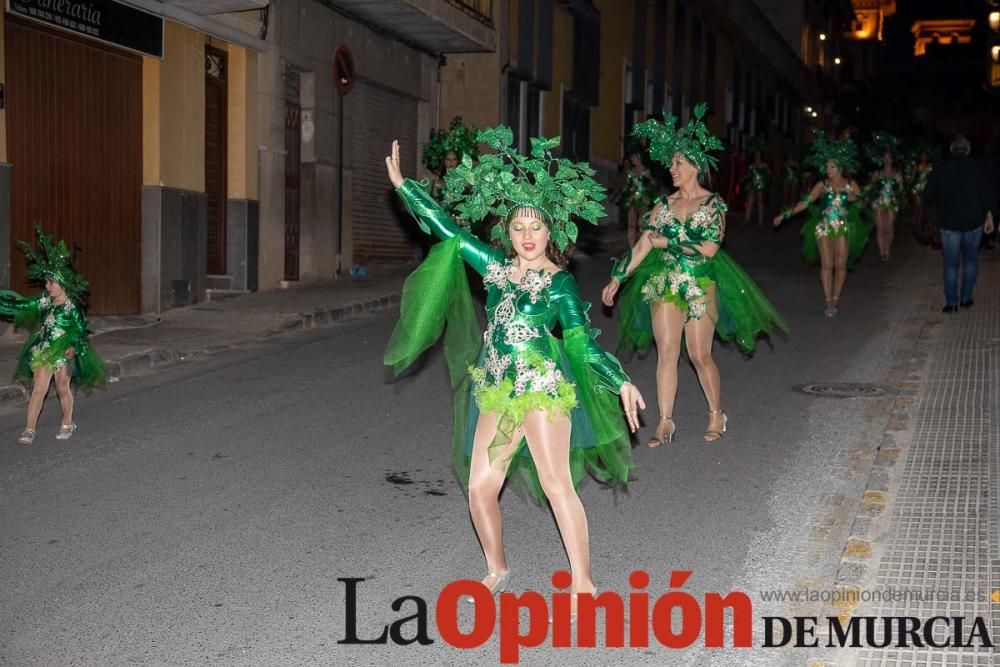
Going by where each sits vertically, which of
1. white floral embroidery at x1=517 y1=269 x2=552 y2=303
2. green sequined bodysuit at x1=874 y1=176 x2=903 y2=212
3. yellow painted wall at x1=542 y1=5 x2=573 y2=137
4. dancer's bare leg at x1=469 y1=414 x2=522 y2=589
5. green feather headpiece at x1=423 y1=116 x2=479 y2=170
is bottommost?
dancer's bare leg at x1=469 y1=414 x2=522 y2=589

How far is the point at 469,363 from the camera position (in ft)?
18.5

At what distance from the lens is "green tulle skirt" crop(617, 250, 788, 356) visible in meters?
8.26

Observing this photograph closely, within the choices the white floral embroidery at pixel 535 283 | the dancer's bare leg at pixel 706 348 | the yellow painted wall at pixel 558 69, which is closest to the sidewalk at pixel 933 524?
the dancer's bare leg at pixel 706 348

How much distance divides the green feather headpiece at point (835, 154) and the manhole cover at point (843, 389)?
5221 mm

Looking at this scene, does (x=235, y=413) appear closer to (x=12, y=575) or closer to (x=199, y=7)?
(x=12, y=575)

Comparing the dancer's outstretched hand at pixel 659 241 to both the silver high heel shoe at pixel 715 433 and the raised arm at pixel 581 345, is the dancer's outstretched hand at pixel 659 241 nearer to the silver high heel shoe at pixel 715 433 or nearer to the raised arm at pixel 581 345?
the silver high heel shoe at pixel 715 433

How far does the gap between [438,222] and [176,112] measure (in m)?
11.3

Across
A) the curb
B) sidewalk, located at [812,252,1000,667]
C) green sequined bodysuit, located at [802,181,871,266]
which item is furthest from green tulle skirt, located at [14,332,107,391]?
green sequined bodysuit, located at [802,181,871,266]

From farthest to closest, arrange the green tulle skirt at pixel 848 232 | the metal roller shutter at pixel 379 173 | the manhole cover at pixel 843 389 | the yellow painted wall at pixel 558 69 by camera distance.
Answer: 1. the yellow painted wall at pixel 558 69
2. the metal roller shutter at pixel 379 173
3. the green tulle skirt at pixel 848 232
4. the manhole cover at pixel 843 389

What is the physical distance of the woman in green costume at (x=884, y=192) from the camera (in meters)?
22.2

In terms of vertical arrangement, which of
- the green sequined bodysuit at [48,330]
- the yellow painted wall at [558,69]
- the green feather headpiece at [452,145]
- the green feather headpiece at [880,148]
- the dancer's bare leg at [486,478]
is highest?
the yellow painted wall at [558,69]

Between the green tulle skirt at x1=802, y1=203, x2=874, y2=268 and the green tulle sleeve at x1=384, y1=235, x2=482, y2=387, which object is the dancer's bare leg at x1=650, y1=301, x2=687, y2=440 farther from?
the green tulle skirt at x1=802, y1=203, x2=874, y2=268

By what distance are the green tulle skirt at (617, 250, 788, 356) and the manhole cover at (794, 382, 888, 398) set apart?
1.44 m

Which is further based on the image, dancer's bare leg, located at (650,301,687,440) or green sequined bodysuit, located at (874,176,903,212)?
green sequined bodysuit, located at (874,176,903,212)
